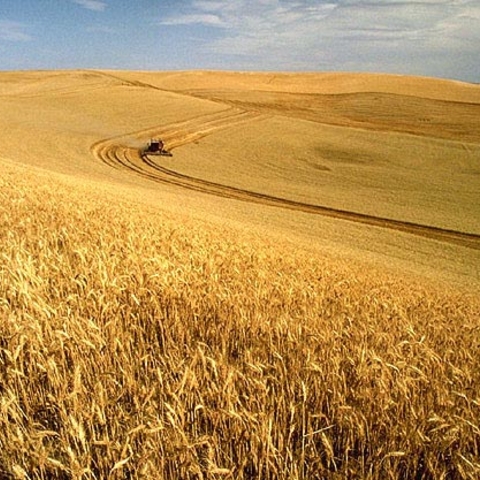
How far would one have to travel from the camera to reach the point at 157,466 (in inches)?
76.6

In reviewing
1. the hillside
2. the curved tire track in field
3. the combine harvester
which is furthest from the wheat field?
the combine harvester

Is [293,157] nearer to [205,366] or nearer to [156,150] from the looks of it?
[156,150]

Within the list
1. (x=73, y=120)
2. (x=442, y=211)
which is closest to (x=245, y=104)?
(x=73, y=120)

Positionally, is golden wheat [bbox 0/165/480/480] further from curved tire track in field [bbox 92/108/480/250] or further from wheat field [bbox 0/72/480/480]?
curved tire track in field [bbox 92/108/480/250]

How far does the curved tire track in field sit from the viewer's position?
23141 mm

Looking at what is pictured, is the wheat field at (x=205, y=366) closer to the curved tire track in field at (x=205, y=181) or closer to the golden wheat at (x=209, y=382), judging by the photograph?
the golden wheat at (x=209, y=382)

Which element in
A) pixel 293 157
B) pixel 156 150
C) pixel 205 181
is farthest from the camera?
pixel 293 157


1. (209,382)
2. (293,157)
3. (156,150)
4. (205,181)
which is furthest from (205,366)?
(156,150)

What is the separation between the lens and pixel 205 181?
3089 centimetres

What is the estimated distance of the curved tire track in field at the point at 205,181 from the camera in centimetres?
2314

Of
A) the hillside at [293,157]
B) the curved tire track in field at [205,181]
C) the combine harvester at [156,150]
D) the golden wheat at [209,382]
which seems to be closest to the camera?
the golden wheat at [209,382]

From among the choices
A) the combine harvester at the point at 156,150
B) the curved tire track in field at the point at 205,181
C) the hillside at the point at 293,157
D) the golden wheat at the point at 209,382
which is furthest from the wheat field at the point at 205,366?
the combine harvester at the point at 156,150

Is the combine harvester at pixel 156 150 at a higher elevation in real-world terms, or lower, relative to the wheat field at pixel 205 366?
higher

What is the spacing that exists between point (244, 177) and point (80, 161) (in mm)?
12273
